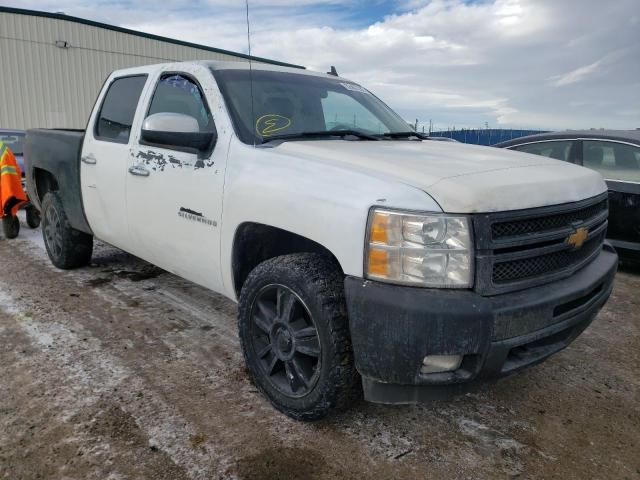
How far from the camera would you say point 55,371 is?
119 inches

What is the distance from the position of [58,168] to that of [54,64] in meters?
15.4

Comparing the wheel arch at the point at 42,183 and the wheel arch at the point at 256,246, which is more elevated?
the wheel arch at the point at 42,183

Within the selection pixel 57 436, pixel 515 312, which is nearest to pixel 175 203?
pixel 57 436

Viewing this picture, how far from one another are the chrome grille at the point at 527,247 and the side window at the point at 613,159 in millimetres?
3248

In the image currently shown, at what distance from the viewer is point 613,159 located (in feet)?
17.8

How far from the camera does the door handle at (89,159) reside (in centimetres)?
409

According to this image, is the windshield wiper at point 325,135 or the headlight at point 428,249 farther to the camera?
the windshield wiper at point 325,135

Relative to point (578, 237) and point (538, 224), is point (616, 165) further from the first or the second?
point (538, 224)

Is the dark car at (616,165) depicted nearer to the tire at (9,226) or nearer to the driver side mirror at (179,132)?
the driver side mirror at (179,132)

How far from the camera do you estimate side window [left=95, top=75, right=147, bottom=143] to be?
3879 millimetres

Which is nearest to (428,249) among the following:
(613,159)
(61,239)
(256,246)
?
(256,246)

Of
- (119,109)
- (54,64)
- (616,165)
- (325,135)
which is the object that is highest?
(54,64)

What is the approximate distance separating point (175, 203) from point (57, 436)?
1.42 meters

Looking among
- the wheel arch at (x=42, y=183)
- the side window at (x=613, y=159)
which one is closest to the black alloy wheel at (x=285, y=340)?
the wheel arch at (x=42, y=183)
